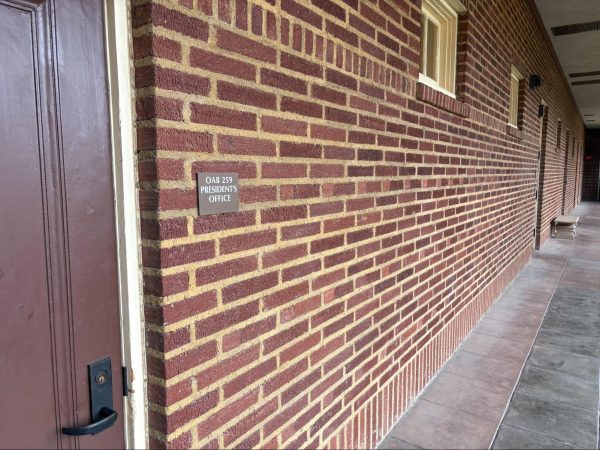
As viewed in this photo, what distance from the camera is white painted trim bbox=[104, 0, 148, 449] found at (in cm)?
127

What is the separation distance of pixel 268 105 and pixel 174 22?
46 cm

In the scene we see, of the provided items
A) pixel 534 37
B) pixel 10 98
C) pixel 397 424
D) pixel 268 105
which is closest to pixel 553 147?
pixel 534 37

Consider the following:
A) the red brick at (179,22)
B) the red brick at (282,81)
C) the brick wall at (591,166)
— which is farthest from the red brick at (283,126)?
the brick wall at (591,166)

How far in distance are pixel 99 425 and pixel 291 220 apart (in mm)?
976

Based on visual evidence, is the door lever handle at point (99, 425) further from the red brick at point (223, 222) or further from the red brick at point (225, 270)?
the red brick at point (223, 222)

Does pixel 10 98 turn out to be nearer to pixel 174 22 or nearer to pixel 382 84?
pixel 174 22

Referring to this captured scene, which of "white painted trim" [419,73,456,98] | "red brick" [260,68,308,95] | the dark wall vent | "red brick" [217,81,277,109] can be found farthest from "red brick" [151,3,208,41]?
the dark wall vent

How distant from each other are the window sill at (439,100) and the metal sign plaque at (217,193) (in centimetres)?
181

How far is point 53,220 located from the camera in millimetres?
1185

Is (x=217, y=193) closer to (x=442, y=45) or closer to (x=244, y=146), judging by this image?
(x=244, y=146)

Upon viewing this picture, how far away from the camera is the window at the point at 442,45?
3.59 m

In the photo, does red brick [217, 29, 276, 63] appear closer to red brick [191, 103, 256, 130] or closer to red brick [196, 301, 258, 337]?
red brick [191, 103, 256, 130]

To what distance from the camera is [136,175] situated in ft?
4.35

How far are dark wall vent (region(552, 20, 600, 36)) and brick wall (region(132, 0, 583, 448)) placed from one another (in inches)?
236
